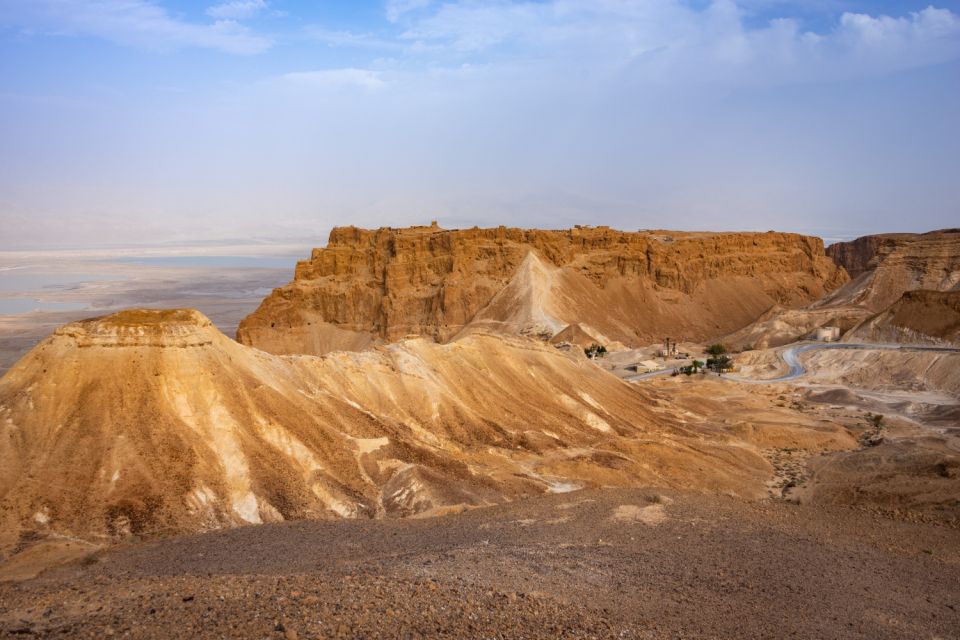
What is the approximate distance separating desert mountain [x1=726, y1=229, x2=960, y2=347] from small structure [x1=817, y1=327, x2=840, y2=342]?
41.9 inches

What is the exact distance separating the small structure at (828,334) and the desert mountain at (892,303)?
106cm

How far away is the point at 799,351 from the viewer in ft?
229

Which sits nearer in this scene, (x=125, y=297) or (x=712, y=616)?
(x=712, y=616)

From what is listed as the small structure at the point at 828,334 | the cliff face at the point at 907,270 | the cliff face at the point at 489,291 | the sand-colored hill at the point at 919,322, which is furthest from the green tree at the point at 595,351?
the cliff face at the point at 907,270

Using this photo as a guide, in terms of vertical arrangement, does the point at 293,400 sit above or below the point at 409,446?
above

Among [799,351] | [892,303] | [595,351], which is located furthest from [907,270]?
[595,351]

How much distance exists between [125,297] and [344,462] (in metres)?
124

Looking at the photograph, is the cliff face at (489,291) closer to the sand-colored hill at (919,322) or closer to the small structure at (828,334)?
the small structure at (828,334)

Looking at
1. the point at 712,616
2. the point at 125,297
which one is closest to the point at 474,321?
the point at 712,616

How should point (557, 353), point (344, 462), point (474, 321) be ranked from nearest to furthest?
point (344, 462) < point (557, 353) < point (474, 321)

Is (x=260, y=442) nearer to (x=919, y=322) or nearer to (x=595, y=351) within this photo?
(x=595, y=351)

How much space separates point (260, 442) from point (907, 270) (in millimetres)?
91743

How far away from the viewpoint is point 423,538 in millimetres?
17297

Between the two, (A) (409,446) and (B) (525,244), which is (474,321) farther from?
(A) (409,446)
